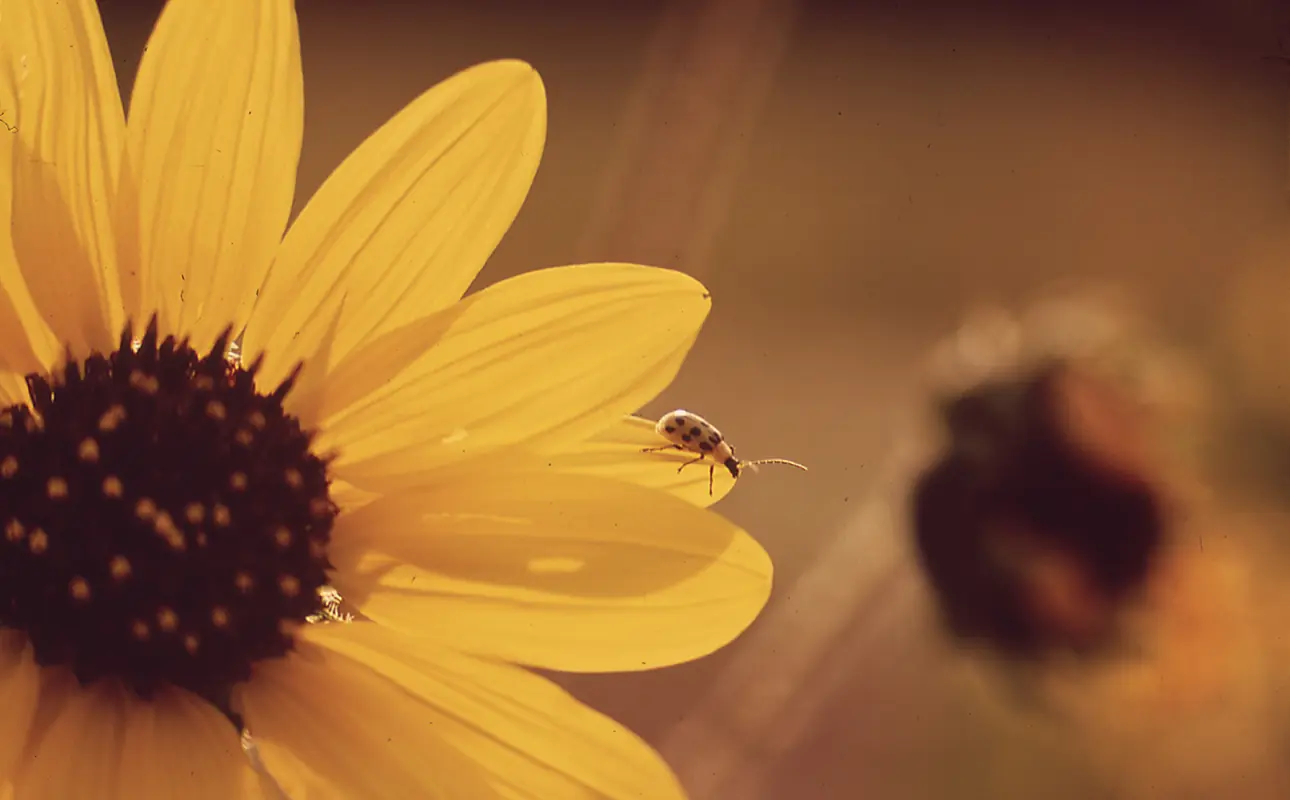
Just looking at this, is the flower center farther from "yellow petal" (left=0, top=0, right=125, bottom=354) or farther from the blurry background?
the blurry background

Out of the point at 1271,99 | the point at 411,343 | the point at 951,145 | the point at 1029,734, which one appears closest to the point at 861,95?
the point at 951,145

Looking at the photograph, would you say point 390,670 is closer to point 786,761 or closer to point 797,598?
point 797,598

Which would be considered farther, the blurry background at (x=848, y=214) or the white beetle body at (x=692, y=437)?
the blurry background at (x=848, y=214)

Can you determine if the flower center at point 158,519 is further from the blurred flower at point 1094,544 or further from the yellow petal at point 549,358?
the blurred flower at point 1094,544

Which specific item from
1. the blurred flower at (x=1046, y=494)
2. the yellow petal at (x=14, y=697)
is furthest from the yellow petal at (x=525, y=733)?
the blurred flower at (x=1046, y=494)

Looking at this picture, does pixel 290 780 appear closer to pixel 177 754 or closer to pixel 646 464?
pixel 177 754

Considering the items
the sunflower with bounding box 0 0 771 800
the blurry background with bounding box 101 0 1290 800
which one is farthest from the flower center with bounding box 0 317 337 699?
the blurry background with bounding box 101 0 1290 800
